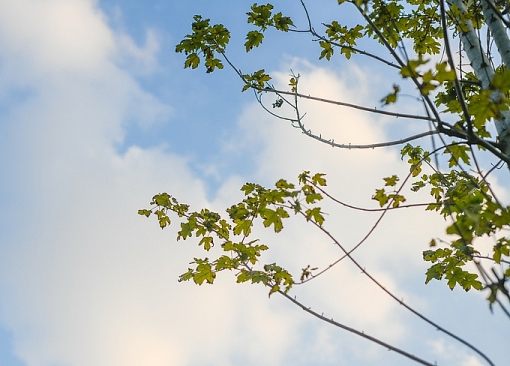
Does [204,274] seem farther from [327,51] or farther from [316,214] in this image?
[327,51]

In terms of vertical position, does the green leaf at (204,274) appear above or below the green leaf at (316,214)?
below

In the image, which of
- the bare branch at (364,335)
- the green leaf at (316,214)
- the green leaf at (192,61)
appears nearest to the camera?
the bare branch at (364,335)

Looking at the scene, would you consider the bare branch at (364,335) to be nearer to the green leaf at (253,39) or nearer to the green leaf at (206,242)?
the green leaf at (206,242)

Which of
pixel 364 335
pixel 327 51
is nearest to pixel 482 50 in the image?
pixel 327 51

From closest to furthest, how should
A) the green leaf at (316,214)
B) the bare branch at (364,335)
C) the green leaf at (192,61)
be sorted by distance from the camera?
the bare branch at (364,335) → the green leaf at (316,214) → the green leaf at (192,61)

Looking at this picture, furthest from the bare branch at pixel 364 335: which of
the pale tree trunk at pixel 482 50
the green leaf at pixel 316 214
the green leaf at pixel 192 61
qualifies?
the green leaf at pixel 192 61

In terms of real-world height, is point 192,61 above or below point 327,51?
below

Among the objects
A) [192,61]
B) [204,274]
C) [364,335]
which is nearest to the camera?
[364,335]

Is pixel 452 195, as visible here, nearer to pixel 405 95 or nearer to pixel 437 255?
pixel 437 255

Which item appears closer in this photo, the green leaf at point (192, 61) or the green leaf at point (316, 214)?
the green leaf at point (316, 214)

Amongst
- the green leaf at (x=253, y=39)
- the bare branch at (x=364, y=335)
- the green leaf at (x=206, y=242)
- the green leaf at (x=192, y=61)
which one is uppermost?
the green leaf at (x=253, y=39)

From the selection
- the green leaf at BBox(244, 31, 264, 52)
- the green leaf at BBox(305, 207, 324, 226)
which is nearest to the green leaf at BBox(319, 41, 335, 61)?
the green leaf at BBox(244, 31, 264, 52)

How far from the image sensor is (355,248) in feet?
7.89

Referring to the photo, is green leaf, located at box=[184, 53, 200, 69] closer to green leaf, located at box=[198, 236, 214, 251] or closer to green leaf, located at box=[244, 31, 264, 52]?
green leaf, located at box=[244, 31, 264, 52]
